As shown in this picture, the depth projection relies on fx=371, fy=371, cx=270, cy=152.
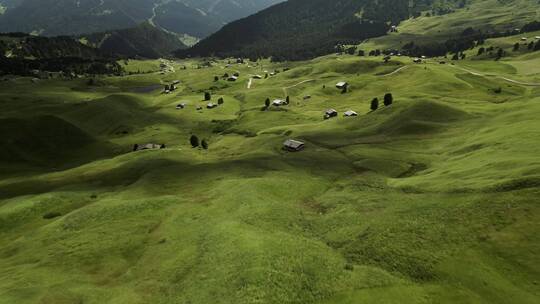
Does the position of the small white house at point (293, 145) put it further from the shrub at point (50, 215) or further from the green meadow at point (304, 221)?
the shrub at point (50, 215)

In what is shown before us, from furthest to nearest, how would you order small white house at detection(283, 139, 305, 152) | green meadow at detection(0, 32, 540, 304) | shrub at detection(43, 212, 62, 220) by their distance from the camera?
small white house at detection(283, 139, 305, 152)
shrub at detection(43, 212, 62, 220)
green meadow at detection(0, 32, 540, 304)

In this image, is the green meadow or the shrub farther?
the shrub

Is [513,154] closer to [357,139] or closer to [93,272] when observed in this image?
[357,139]

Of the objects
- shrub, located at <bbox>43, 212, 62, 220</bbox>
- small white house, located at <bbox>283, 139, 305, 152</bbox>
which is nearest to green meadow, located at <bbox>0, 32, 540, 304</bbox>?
shrub, located at <bbox>43, 212, 62, 220</bbox>

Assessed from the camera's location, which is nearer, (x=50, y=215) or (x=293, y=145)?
(x=50, y=215)

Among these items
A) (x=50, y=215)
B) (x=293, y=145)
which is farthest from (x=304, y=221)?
(x=50, y=215)

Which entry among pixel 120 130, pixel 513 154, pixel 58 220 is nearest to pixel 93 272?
pixel 58 220

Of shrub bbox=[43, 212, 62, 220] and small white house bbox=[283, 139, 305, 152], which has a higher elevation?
shrub bbox=[43, 212, 62, 220]

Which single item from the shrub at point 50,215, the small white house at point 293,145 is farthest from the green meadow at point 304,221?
the small white house at point 293,145

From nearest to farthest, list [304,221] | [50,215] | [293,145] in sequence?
1. [304,221]
2. [50,215]
3. [293,145]

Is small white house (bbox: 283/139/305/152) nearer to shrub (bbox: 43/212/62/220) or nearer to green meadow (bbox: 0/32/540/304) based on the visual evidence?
green meadow (bbox: 0/32/540/304)

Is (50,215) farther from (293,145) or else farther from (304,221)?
(293,145)
